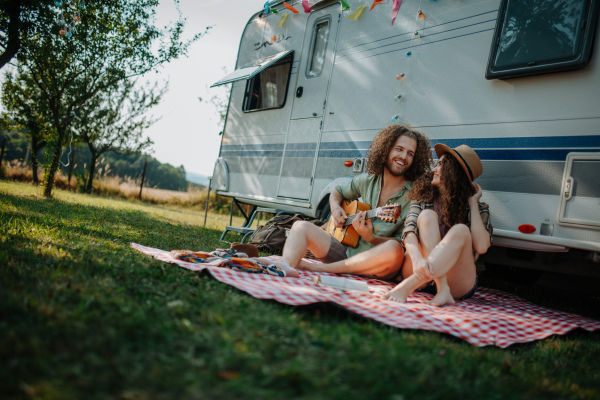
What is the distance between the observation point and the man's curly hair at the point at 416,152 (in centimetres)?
352

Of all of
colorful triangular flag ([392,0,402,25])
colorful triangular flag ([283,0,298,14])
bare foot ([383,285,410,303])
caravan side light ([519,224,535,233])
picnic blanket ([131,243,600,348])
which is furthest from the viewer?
colorful triangular flag ([283,0,298,14])

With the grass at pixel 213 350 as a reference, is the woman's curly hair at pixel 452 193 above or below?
above

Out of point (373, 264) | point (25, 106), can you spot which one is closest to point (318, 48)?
point (373, 264)

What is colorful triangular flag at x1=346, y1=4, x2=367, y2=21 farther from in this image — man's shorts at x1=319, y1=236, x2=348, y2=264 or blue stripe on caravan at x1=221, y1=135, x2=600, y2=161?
man's shorts at x1=319, y1=236, x2=348, y2=264

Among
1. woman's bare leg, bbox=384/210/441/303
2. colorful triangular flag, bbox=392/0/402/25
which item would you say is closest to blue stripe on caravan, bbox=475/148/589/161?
woman's bare leg, bbox=384/210/441/303

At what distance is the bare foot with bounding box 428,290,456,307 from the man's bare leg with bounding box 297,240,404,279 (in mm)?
425

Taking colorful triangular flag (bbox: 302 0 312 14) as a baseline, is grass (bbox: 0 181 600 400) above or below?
below

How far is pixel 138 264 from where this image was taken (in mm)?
2775

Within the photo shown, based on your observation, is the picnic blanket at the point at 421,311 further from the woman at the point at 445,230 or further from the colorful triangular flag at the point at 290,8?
the colorful triangular flag at the point at 290,8

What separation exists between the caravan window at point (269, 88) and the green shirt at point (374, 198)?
1.98 meters

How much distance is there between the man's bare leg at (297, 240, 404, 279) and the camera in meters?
3.17

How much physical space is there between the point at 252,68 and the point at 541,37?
3.38 metres

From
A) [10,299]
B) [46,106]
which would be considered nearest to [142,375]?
[10,299]

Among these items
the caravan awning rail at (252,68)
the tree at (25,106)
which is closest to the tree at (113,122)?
the tree at (25,106)
